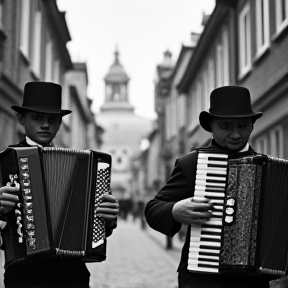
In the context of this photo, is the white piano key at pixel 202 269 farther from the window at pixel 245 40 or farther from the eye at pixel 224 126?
the window at pixel 245 40

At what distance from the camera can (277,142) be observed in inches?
548

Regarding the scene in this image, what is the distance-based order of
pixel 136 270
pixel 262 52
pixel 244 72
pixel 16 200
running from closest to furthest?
1. pixel 16 200
2. pixel 262 52
3. pixel 136 270
4. pixel 244 72

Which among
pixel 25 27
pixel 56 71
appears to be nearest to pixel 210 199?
pixel 25 27

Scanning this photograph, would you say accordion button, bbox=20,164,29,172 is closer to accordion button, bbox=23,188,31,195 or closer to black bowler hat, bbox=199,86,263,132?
accordion button, bbox=23,188,31,195

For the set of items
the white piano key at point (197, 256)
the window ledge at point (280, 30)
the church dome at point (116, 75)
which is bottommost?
the white piano key at point (197, 256)

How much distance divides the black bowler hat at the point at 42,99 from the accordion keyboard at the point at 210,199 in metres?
1.11

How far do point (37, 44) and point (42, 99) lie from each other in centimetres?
1328

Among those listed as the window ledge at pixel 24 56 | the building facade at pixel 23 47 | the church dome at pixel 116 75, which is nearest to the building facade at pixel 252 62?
the building facade at pixel 23 47

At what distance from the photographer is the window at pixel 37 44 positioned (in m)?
17.6

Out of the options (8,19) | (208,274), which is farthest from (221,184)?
(8,19)

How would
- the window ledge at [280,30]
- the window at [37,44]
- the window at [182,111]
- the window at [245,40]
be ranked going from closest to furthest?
the window ledge at [280,30]
the window at [245,40]
the window at [37,44]
the window at [182,111]

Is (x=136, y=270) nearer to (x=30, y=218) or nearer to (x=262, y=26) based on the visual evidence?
(x=262, y=26)

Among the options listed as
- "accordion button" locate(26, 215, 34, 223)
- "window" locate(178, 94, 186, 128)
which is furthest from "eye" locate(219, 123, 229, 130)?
"window" locate(178, 94, 186, 128)

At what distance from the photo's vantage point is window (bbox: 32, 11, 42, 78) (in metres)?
17.6
